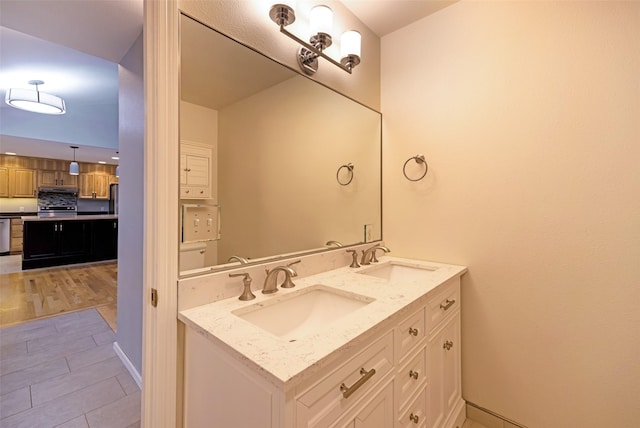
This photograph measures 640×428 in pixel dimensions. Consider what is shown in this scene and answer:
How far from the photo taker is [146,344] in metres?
0.98

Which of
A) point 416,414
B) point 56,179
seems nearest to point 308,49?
point 416,414

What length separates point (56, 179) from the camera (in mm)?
7172

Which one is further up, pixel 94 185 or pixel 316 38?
pixel 316 38

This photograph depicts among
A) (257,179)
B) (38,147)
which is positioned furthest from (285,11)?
(38,147)

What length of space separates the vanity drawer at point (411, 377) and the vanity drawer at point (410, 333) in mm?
58

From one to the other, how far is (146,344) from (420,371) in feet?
3.65

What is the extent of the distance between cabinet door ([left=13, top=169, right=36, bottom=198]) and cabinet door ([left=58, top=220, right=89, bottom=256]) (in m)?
2.83

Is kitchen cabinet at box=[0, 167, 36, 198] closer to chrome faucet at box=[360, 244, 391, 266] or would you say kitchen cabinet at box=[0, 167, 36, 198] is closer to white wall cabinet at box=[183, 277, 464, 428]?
white wall cabinet at box=[183, 277, 464, 428]

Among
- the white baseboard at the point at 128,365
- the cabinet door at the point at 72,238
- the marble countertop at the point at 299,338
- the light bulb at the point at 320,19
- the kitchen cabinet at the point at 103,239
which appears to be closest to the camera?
the marble countertop at the point at 299,338

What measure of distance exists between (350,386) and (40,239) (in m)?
6.80

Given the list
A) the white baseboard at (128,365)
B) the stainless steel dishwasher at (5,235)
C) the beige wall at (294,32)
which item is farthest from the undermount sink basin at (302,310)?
the stainless steel dishwasher at (5,235)

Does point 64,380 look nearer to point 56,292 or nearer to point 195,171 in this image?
point 195,171

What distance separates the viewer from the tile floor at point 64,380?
5.25ft

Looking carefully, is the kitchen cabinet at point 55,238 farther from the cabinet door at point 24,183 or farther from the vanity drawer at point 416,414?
the vanity drawer at point 416,414
